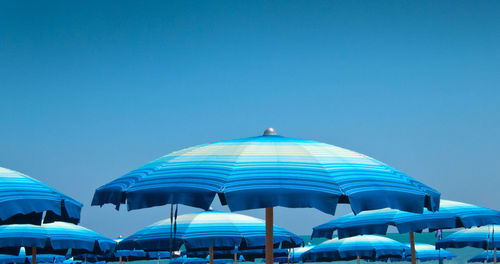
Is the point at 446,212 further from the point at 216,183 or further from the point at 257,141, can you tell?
the point at 216,183

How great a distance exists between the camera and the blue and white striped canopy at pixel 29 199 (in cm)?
554

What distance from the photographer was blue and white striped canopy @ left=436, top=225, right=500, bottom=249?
43.4 ft

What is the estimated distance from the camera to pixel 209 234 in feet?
36.0

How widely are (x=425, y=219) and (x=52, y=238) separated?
5.86 m

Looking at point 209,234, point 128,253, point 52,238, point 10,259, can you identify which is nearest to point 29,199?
point 52,238

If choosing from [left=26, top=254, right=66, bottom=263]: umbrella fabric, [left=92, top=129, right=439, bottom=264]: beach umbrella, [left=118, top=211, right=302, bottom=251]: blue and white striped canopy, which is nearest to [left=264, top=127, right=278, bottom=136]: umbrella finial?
A: [left=92, top=129, right=439, bottom=264]: beach umbrella

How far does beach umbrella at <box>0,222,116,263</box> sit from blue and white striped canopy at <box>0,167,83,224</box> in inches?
157

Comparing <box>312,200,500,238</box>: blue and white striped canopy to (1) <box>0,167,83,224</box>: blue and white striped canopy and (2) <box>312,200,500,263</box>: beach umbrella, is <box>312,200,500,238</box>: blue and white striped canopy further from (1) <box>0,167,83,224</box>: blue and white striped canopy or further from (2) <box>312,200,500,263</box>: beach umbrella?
(1) <box>0,167,83,224</box>: blue and white striped canopy

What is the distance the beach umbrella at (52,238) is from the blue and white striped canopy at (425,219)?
427cm

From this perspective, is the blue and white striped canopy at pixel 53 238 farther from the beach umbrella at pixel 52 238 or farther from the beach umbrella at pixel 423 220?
the beach umbrella at pixel 423 220

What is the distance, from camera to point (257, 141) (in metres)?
5.89

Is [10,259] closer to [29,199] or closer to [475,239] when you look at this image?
[475,239]

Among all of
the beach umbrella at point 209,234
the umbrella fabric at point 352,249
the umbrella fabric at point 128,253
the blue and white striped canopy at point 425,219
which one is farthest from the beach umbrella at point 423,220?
the umbrella fabric at point 128,253

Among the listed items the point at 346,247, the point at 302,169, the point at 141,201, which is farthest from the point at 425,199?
the point at 346,247
